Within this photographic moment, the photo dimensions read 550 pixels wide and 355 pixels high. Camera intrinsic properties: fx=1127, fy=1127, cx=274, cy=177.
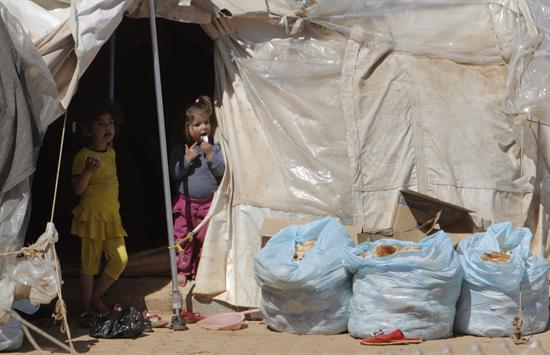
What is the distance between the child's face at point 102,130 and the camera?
737 cm

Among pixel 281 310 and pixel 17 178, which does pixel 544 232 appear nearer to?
pixel 281 310

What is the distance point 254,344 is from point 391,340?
31.7 inches

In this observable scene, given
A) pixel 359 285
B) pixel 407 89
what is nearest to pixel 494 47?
pixel 407 89

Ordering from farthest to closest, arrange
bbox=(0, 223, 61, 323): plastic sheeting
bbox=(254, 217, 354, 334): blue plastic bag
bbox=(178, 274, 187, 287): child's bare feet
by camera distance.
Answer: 1. bbox=(178, 274, 187, 287): child's bare feet
2. bbox=(254, 217, 354, 334): blue plastic bag
3. bbox=(0, 223, 61, 323): plastic sheeting

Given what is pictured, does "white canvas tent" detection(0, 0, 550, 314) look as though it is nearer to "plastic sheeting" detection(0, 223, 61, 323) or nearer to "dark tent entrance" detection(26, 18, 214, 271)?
"dark tent entrance" detection(26, 18, 214, 271)

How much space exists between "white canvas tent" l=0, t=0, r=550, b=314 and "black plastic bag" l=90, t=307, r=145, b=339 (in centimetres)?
73

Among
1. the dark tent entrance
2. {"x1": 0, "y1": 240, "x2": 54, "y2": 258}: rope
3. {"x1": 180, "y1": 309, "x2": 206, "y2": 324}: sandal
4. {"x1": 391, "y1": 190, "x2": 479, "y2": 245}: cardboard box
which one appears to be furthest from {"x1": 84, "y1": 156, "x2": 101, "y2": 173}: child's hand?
{"x1": 391, "y1": 190, "x2": 479, "y2": 245}: cardboard box

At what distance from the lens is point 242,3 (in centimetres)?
788

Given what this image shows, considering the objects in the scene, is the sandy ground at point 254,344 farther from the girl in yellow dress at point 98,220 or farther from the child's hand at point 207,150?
the child's hand at point 207,150

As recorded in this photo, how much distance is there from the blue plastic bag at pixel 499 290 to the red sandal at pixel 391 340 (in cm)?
48

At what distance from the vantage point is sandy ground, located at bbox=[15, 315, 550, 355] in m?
6.42

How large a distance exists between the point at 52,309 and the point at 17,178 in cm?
140

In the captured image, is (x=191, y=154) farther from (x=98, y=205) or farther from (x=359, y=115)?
(x=359, y=115)

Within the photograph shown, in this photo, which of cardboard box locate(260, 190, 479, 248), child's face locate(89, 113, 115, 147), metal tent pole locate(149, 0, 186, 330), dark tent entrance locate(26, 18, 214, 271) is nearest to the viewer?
metal tent pole locate(149, 0, 186, 330)
